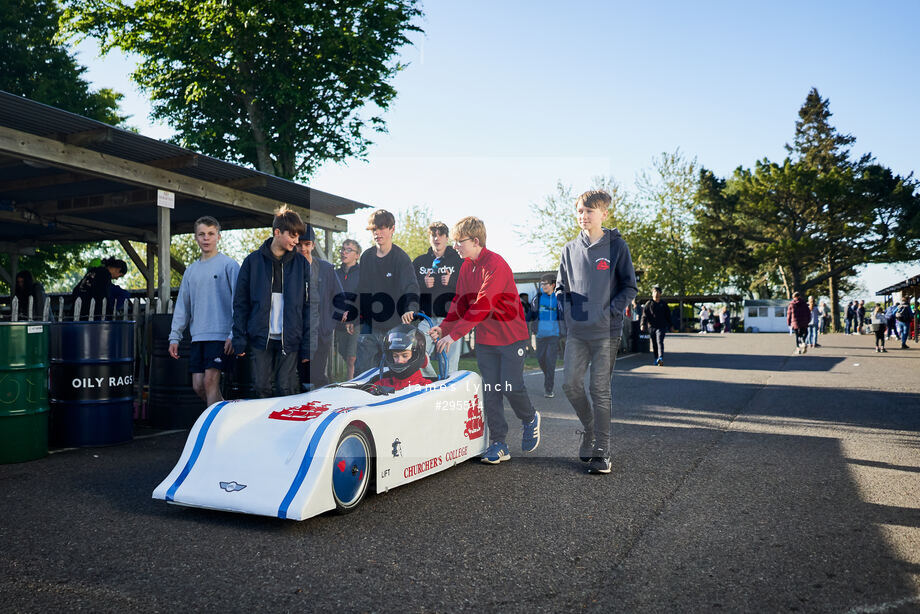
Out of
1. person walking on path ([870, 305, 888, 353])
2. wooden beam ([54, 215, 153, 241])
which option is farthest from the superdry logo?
person walking on path ([870, 305, 888, 353])

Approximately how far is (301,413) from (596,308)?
7.75ft

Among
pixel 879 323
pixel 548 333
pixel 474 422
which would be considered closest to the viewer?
pixel 474 422

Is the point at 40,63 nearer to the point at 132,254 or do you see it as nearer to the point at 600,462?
the point at 132,254

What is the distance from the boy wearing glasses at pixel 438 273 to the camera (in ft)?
25.6

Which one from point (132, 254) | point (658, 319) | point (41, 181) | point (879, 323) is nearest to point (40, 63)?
point (132, 254)

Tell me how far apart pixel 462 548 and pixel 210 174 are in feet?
30.8

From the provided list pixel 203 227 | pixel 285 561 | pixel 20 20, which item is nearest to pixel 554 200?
pixel 20 20

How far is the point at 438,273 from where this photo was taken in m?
7.91

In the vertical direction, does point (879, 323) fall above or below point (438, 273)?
below

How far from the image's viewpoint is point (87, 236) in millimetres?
17859

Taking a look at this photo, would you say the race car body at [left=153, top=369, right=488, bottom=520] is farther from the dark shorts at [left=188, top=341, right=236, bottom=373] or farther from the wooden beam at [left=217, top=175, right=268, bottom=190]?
the wooden beam at [left=217, top=175, right=268, bottom=190]

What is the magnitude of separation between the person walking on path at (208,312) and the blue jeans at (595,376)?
9.76ft

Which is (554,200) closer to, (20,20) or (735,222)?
(735,222)

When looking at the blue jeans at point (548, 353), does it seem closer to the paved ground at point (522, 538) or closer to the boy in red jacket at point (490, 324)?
the paved ground at point (522, 538)
